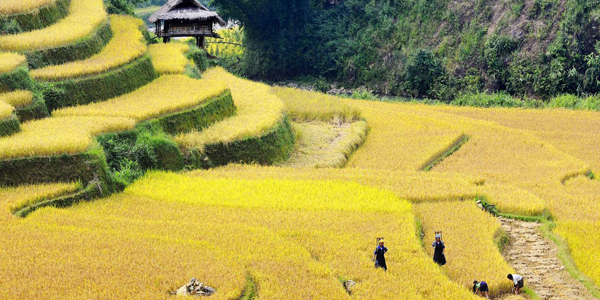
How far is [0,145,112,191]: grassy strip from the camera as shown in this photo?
13.6 metres

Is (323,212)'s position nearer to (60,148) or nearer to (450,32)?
(60,148)

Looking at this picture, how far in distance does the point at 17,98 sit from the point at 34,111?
0.43 meters

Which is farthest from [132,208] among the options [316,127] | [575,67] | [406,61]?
[406,61]

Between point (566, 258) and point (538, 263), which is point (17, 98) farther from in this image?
point (566, 258)

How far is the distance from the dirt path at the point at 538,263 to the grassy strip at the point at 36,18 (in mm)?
14572

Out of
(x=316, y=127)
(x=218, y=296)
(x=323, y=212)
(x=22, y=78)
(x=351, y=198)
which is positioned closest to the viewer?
(x=218, y=296)

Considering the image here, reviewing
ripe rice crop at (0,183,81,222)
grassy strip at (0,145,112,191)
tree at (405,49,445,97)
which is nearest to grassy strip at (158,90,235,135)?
grassy strip at (0,145,112,191)

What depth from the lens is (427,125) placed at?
938 inches

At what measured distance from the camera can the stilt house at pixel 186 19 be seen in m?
29.7

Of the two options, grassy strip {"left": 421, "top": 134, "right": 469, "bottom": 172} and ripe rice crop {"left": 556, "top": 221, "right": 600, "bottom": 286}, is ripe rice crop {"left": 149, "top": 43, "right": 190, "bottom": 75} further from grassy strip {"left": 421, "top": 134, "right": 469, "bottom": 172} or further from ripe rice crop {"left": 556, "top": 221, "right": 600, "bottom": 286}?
ripe rice crop {"left": 556, "top": 221, "right": 600, "bottom": 286}

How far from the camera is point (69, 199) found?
13.3 m

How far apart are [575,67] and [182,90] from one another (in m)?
19.9

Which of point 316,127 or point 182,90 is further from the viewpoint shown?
point 316,127

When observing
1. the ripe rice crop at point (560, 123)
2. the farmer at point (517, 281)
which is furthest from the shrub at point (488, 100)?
the farmer at point (517, 281)
